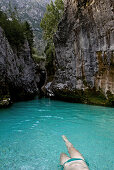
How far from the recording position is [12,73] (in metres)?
14.7

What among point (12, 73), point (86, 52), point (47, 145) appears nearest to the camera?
point (47, 145)

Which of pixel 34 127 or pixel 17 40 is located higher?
pixel 17 40

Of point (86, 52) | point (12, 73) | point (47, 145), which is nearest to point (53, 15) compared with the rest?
point (86, 52)

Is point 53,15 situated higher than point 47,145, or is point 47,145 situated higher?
point 53,15

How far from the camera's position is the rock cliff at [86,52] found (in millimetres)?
11867

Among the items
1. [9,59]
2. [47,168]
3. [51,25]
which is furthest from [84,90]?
[51,25]

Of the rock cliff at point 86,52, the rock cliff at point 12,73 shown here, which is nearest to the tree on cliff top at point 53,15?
the rock cliff at point 12,73

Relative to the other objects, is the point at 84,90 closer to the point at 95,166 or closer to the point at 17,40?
the point at 95,166

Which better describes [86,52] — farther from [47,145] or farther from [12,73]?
[47,145]

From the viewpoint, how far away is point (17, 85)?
50.8 feet

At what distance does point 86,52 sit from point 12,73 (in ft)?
26.6

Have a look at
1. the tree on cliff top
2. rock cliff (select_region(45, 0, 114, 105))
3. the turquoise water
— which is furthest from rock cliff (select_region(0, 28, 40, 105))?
the tree on cliff top

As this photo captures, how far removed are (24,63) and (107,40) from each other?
42.4ft

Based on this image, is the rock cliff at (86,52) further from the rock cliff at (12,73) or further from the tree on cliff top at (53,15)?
the tree on cliff top at (53,15)
